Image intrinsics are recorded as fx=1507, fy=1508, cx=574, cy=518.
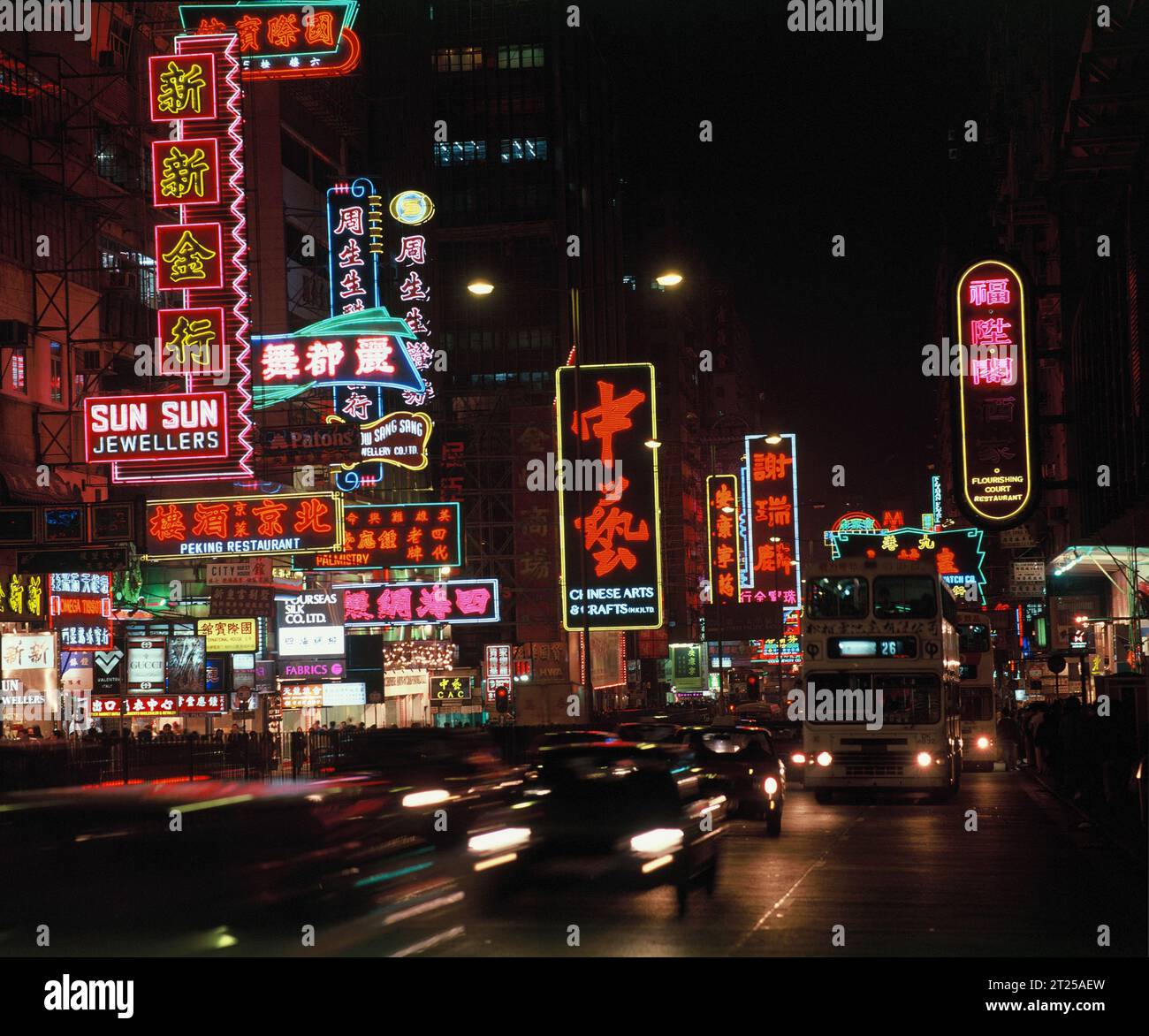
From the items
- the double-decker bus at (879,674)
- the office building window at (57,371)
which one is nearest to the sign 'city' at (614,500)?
the double-decker bus at (879,674)

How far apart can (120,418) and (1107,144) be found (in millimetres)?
19578

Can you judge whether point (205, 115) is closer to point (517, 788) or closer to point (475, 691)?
point (517, 788)

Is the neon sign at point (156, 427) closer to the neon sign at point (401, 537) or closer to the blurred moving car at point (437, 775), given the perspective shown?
the neon sign at point (401, 537)

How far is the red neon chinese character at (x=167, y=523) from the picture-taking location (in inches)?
1257

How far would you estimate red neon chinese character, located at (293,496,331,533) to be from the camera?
3138 centimetres

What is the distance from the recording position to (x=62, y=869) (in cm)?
848

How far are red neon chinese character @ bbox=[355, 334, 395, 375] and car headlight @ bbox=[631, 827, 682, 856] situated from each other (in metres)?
23.7

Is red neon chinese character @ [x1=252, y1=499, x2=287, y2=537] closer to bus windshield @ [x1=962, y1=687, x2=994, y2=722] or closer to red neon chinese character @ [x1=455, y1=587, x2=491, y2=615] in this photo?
red neon chinese character @ [x1=455, y1=587, x2=491, y2=615]

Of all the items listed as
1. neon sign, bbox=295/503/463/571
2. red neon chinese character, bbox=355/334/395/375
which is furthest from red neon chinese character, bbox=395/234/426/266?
red neon chinese character, bbox=355/334/395/375

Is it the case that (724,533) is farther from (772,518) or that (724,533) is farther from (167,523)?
(167,523)

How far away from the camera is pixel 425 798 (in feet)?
46.1

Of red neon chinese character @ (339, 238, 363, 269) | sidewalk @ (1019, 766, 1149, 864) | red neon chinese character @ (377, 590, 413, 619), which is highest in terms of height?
red neon chinese character @ (339, 238, 363, 269)

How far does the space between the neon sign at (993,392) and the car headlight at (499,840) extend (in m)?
23.0

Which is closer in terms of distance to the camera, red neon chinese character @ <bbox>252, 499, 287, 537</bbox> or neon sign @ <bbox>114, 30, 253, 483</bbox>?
neon sign @ <bbox>114, 30, 253, 483</bbox>
